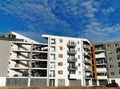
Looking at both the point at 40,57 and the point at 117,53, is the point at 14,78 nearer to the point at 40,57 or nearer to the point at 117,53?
the point at 40,57

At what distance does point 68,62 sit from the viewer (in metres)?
85.8

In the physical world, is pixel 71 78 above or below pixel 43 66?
below

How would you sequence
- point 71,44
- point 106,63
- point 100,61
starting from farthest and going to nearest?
point 100,61
point 106,63
point 71,44

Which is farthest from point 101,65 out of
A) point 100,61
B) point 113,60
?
point 113,60

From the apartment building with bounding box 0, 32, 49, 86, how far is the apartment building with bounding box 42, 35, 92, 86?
3.15 m

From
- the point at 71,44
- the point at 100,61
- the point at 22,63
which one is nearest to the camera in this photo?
the point at 22,63

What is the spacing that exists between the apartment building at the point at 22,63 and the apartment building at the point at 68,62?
315cm

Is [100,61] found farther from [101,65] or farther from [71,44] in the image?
[71,44]

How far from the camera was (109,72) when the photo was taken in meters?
88.9

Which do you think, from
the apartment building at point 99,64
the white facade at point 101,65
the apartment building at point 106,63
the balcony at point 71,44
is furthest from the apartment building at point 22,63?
the white facade at point 101,65

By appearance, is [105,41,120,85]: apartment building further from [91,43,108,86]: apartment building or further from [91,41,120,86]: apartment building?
[91,43,108,86]: apartment building

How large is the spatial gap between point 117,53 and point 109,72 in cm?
990

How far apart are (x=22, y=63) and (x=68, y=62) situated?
20653mm

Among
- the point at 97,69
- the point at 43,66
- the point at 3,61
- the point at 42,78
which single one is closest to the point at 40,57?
the point at 43,66
